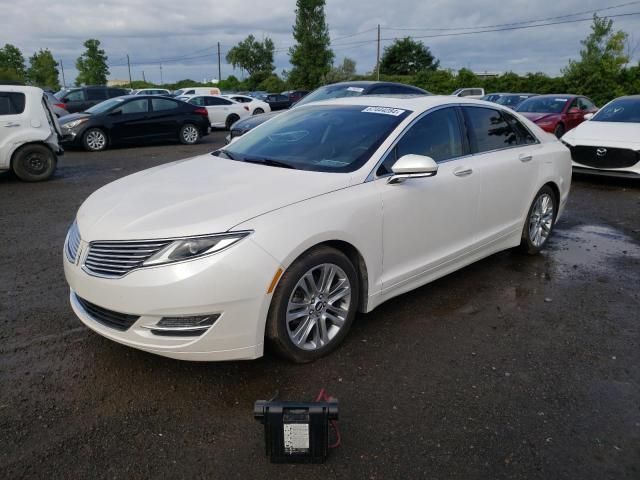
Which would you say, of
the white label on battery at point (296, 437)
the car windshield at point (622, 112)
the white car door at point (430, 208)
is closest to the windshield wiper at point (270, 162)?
the white car door at point (430, 208)

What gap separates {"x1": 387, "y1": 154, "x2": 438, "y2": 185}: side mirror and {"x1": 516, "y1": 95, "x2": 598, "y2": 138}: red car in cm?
1138

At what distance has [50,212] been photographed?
7238 millimetres

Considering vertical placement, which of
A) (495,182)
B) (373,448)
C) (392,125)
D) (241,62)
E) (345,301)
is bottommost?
(373,448)

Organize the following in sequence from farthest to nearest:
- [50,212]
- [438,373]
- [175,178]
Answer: [50,212]
[175,178]
[438,373]

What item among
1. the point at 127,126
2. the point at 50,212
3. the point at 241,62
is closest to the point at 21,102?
the point at 50,212

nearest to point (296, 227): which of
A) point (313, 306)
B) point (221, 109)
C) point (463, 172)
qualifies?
point (313, 306)

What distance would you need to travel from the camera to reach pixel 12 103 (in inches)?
360

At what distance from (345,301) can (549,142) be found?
3268 millimetres

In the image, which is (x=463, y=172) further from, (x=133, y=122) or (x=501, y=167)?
(x=133, y=122)

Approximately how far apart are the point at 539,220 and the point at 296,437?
3928mm

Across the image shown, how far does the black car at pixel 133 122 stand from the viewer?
1371cm

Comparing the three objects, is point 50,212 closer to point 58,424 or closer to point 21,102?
point 21,102

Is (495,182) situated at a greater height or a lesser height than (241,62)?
lesser

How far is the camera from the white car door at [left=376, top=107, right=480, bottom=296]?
11.7 feet
